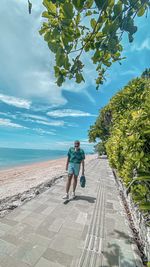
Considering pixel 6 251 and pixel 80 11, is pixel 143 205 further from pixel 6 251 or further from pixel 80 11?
pixel 80 11

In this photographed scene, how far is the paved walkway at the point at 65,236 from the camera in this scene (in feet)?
6.96

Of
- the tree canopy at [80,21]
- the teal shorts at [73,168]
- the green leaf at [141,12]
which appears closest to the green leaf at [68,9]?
the tree canopy at [80,21]

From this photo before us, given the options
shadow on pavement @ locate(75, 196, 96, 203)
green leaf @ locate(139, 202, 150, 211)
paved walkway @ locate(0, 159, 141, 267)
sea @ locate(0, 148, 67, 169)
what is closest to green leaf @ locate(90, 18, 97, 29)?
green leaf @ locate(139, 202, 150, 211)

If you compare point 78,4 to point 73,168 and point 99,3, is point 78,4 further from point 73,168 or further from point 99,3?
point 73,168

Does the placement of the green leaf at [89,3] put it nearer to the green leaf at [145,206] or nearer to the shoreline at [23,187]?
the green leaf at [145,206]

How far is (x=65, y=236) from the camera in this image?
268 cm

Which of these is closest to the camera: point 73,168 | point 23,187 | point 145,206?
point 145,206

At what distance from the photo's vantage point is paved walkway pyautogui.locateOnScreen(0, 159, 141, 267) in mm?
2121

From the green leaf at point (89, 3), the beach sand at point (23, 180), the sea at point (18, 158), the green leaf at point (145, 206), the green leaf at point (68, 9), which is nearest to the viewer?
the green leaf at point (68, 9)

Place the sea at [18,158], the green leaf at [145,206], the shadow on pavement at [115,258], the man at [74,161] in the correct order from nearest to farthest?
1. the green leaf at [145,206]
2. the shadow on pavement at [115,258]
3. the man at [74,161]
4. the sea at [18,158]

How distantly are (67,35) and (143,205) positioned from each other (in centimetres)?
225

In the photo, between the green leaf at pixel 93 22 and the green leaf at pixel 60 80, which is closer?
the green leaf at pixel 93 22

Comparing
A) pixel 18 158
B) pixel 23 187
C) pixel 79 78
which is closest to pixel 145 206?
pixel 79 78

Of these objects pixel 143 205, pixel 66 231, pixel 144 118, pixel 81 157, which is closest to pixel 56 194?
pixel 81 157
